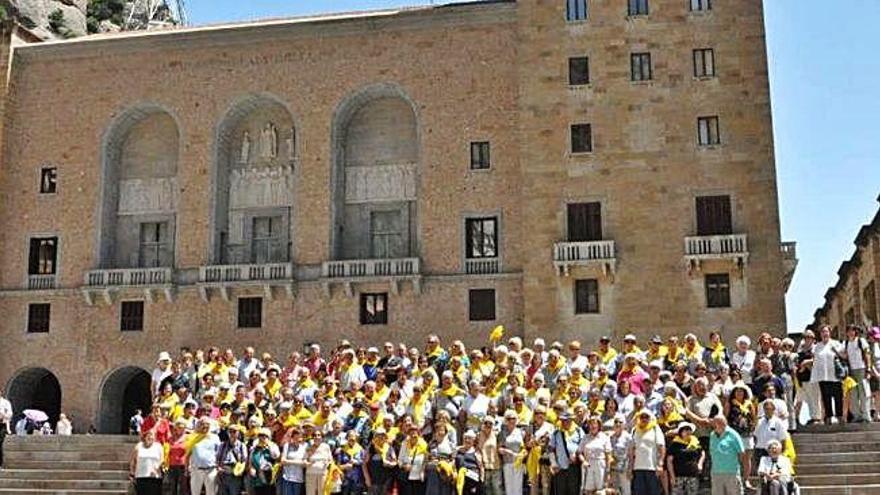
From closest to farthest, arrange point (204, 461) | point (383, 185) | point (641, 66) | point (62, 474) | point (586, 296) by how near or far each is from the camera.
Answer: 1. point (204, 461)
2. point (62, 474)
3. point (586, 296)
4. point (641, 66)
5. point (383, 185)

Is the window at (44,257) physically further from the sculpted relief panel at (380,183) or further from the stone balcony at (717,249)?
the stone balcony at (717,249)

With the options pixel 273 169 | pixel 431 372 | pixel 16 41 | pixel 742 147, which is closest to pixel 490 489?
pixel 431 372

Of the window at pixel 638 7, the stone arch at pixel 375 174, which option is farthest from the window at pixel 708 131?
the stone arch at pixel 375 174

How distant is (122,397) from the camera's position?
133 feet

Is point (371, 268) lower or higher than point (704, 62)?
lower

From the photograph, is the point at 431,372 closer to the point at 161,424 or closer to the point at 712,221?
the point at 161,424

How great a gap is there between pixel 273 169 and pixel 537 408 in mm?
24168

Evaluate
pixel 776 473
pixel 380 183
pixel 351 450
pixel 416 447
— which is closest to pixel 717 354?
pixel 776 473

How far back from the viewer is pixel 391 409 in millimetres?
19531

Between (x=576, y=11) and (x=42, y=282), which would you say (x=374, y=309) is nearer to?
(x=576, y=11)

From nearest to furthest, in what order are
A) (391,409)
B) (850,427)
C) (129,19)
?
(391,409)
(850,427)
(129,19)

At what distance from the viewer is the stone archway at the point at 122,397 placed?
39.1 metres

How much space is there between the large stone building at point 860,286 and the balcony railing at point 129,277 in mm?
27726

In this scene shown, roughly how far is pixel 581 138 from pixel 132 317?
18.7 meters
